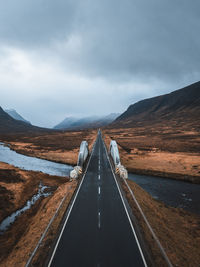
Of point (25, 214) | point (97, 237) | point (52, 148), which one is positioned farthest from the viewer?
point (52, 148)

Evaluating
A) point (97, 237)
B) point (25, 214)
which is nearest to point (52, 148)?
point (25, 214)

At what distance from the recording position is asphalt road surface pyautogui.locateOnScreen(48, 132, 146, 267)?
9.64 metres

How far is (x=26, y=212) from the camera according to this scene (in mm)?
18766

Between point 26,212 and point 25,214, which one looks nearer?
point 25,214

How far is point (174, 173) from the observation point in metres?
32.1

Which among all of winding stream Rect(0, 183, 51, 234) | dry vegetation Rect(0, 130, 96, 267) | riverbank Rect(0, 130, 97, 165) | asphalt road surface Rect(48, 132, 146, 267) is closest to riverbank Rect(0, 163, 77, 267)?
dry vegetation Rect(0, 130, 96, 267)

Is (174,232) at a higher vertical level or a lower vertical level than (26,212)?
higher

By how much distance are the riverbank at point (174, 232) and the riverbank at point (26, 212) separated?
8.22 meters

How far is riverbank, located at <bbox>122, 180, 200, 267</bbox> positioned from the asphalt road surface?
1.33 meters

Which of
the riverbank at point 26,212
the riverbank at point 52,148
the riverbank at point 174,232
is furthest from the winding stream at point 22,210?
the riverbank at point 52,148

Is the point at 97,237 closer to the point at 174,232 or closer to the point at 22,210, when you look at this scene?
the point at 174,232

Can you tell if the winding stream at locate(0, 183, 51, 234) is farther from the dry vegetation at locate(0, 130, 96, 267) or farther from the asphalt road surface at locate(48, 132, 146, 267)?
the asphalt road surface at locate(48, 132, 146, 267)

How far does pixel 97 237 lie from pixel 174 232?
7728mm

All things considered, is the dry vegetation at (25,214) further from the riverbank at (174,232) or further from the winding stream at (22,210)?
the riverbank at (174,232)
